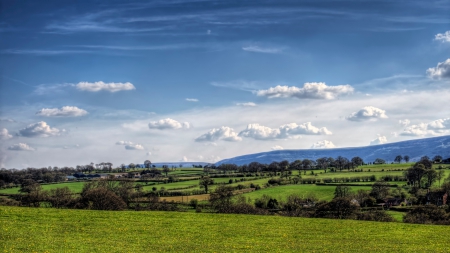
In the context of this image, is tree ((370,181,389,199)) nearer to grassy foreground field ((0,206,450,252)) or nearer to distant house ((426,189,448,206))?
distant house ((426,189,448,206))

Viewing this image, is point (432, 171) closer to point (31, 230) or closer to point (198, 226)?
point (198, 226)

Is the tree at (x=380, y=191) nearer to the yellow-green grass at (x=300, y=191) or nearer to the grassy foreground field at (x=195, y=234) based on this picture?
the yellow-green grass at (x=300, y=191)

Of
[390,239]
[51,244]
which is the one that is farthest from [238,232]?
[51,244]

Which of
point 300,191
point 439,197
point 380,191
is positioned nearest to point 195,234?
point 439,197

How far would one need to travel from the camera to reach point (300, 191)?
110 metres

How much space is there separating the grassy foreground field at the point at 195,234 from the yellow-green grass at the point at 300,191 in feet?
191

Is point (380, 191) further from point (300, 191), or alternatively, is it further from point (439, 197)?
point (300, 191)

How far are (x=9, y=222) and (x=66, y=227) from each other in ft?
18.4

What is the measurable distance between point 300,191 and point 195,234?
82.0 meters

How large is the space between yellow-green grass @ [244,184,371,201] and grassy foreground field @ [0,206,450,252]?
58197 millimetres

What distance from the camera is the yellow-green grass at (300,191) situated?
4033 inches

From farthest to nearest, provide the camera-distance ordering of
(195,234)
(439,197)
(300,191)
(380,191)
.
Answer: (300,191) < (380,191) < (439,197) < (195,234)

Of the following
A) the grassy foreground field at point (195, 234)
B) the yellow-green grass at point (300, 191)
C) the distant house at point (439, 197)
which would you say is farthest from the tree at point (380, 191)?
the grassy foreground field at point (195, 234)

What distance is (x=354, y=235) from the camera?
115 ft
